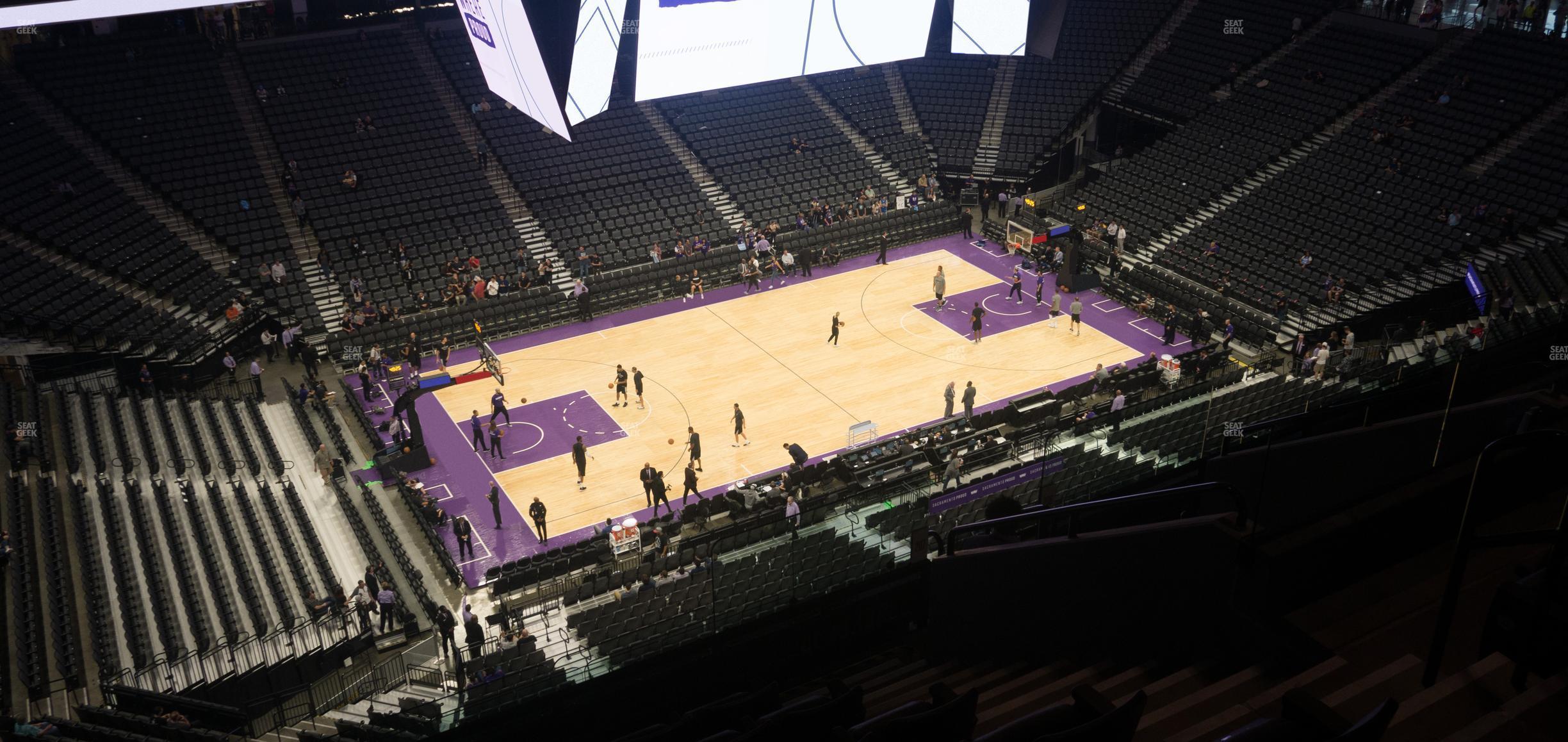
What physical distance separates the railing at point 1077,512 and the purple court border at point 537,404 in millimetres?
12807

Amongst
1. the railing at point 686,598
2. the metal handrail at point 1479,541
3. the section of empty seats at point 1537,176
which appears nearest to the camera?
the metal handrail at point 1479,541

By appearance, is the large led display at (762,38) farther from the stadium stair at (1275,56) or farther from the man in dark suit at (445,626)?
the man in dark suit at (445,626)

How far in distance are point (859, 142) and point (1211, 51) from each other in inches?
512

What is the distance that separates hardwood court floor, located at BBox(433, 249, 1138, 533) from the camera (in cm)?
2612

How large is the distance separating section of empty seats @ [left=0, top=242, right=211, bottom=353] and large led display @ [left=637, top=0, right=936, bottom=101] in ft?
47.3

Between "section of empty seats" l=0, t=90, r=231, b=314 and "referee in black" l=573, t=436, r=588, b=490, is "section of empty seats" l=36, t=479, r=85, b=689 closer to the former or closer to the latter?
"referee in black" l=573, t=436, r=588, b=490

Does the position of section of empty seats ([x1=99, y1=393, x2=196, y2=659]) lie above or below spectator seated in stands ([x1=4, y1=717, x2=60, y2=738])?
below

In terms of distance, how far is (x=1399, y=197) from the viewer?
3347cm

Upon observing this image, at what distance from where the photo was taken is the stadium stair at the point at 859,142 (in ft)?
136

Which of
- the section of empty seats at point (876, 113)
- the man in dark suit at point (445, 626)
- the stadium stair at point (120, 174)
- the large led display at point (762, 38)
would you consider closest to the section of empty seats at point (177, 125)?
the stadium stair at point (120, 174)

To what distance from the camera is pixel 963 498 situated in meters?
20.6

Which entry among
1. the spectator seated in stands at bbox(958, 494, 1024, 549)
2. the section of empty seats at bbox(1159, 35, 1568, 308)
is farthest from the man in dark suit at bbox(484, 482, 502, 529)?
the section of empty seats at bbox(1159, 35, 1568, 308)

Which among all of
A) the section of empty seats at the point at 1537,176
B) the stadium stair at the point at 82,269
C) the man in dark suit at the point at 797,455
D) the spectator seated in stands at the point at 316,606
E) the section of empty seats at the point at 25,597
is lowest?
the spectator seated in stands at the point at 316,606

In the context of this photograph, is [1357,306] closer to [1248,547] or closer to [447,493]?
[447,493]
